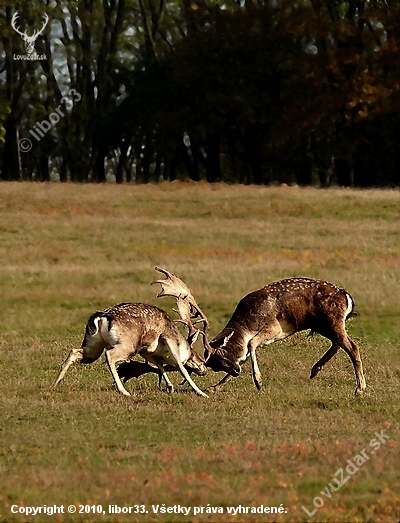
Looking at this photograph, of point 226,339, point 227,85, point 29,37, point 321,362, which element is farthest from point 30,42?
point 226,339

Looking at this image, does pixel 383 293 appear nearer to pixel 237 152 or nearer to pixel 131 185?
pixel 131 185

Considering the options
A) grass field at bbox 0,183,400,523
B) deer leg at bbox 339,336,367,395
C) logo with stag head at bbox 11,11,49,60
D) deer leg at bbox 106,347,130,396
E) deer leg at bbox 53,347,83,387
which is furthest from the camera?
logo with stag head at bbox 11,11,49,60

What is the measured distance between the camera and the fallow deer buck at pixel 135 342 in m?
13.9

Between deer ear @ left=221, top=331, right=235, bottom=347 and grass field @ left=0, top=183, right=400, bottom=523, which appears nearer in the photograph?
grass field @ left=0, top=183, right=400, bottom=523

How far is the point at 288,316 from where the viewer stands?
1500 centimetres

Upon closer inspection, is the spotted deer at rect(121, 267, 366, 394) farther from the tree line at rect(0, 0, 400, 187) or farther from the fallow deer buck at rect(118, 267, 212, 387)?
the tree line at rect(0, 0, 400, 187)

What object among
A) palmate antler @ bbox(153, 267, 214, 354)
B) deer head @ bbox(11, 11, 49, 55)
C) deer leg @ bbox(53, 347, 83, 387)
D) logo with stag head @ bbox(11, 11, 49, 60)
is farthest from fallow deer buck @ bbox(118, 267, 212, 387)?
logo with stag head @ bbox(11, 11, 49, 60)

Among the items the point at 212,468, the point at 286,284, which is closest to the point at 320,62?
the point at 286,284

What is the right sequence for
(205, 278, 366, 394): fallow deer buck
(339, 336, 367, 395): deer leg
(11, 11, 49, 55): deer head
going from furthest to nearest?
1. (11, 11, 49, 55): deer head
2. (205, 278, 366, 394): fallow deer buck
3. (339, 336, 367, 395): deer leg

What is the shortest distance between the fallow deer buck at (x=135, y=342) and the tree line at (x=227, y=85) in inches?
1337

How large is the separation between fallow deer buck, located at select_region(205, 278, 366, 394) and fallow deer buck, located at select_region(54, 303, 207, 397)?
575mm

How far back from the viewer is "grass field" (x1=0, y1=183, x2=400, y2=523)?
912cm

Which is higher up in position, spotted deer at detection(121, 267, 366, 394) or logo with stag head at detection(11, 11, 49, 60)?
logo with stag head at detection(11, 11, 49, 60)

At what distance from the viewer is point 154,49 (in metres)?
58.9
